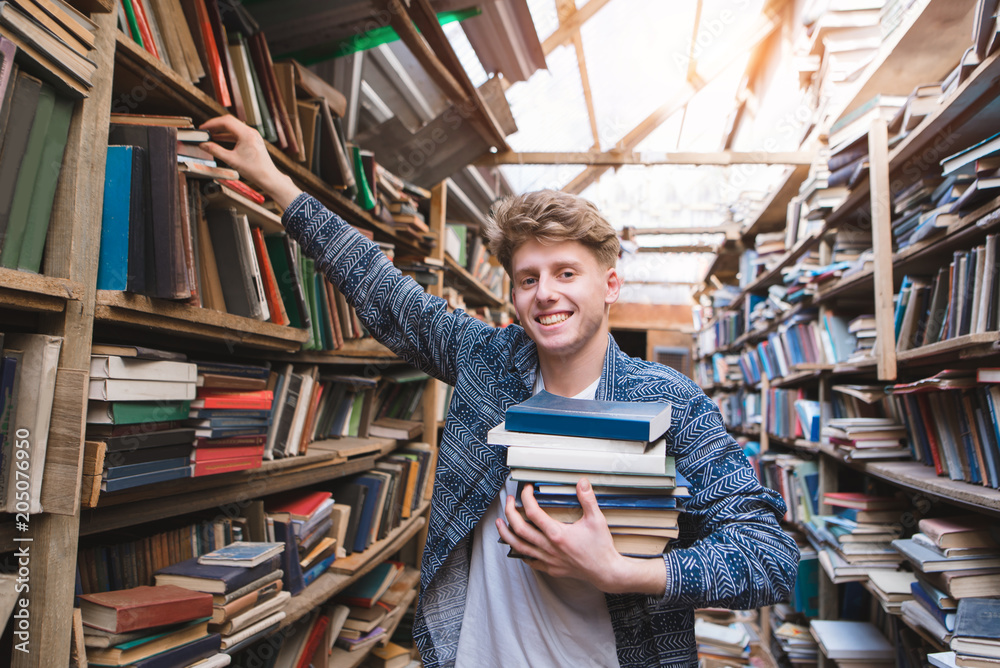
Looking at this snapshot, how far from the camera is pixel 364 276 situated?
4.42 feet

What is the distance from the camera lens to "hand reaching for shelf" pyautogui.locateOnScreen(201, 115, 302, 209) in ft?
4.52

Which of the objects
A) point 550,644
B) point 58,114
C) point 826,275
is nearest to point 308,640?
point 550,644

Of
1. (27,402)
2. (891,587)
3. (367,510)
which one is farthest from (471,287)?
(27,402)

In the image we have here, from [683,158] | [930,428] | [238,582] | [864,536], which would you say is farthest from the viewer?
[683,158]

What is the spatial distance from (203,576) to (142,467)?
0.31m

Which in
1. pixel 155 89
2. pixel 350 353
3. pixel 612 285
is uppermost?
→ pixel 155 89

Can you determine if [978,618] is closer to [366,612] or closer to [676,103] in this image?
[366,612]

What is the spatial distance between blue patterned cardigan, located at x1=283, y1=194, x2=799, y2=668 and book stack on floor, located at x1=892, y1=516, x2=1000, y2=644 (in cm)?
116

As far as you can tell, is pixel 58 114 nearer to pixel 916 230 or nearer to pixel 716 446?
pixel 716 446

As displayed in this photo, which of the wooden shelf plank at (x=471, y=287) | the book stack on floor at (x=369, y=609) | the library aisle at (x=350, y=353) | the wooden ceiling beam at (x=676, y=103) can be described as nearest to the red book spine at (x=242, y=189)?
the library aisle at (x=350, y=353)

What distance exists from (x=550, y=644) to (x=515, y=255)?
75 cm

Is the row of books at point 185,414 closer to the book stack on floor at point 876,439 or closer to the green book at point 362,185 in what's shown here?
the green book at point 362,185

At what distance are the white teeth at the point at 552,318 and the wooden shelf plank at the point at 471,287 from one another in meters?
2.21

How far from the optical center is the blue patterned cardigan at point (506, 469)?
0.93 meters
